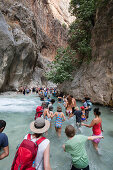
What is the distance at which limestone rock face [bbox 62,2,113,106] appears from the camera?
9.39 meters

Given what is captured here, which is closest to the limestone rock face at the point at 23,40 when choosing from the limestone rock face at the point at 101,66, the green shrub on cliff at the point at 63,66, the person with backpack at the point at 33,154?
the green shrub on cliff at the point at 63,66

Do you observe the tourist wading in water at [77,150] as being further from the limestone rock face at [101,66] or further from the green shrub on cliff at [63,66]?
the green shrub on cliff at [63,66]

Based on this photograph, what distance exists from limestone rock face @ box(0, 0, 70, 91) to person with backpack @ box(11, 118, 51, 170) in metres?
16.7

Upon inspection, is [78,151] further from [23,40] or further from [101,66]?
[23,40]

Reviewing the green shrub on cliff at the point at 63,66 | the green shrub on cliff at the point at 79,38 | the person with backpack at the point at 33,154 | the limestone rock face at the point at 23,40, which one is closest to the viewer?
the person with backpack at the point at 33,154

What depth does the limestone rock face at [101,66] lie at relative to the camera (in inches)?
370

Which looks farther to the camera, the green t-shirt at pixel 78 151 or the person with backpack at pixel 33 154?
A: the green t-shirt at pixel 78 151

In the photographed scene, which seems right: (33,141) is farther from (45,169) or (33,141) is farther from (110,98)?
(110,98)

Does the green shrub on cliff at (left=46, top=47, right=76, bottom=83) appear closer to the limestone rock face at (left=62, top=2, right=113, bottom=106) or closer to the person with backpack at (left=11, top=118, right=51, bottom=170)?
the limestone rock face at (left=62, top=2, right=113, bottom=106)

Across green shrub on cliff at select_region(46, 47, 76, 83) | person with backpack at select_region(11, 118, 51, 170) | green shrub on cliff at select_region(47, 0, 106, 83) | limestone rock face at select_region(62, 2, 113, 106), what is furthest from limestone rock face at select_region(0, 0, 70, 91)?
person with backpack at select_region(11, 118, 51, 170)

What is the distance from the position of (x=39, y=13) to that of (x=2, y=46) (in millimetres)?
30581

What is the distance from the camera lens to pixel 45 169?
4.61ft

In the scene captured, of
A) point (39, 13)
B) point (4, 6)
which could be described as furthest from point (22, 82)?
point (39, 13)

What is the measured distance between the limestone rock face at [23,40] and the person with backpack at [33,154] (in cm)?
1668
